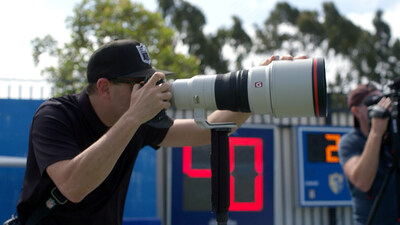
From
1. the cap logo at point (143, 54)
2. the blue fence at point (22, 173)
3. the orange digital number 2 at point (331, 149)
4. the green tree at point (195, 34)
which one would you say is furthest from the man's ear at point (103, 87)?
the green tree at point (195, 34)

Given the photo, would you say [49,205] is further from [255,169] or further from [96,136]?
[255,169]

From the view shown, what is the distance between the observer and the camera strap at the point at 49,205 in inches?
68.7

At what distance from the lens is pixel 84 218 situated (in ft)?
6.07

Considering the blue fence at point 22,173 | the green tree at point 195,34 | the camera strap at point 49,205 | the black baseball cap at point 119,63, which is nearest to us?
the camera strap at point 49,205

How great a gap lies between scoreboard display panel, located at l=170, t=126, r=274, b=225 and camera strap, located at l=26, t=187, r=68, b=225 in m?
3.17

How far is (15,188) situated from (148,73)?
1813 millimetres

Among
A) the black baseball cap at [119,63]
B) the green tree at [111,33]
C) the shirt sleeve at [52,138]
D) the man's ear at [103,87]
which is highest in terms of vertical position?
the green tree at [111,33]

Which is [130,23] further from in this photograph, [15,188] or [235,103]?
[235,103]

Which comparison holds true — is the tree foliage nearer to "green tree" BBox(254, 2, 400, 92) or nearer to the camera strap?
"green tree" BBox(254, 2, 400, 92)

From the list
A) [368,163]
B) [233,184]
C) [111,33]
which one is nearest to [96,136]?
[368,163]

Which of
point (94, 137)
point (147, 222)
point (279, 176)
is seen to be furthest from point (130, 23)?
point (94, 137)

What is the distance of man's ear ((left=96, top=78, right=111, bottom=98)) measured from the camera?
194cm

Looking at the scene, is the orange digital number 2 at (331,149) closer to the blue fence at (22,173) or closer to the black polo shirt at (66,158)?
the blue fence at (22,173)

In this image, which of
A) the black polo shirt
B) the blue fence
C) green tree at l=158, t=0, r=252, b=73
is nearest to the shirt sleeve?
the black polo shirt
